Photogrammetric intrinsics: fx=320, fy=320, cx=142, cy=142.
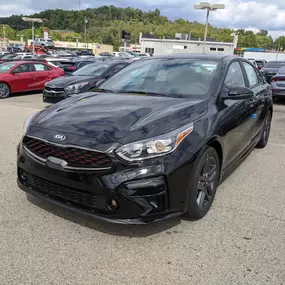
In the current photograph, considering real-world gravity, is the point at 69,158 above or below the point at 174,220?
above

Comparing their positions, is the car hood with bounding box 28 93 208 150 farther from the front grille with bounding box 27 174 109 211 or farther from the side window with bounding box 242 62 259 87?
the side window with bounding box 242 62 259 87

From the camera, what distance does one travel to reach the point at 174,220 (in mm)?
3164

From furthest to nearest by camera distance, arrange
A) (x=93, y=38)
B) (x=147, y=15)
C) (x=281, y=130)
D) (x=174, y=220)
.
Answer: (x=147, y=15), (x=93, y=38), (x=281, y=130), (x=174, y=220)

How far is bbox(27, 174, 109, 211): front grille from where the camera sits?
2.63m

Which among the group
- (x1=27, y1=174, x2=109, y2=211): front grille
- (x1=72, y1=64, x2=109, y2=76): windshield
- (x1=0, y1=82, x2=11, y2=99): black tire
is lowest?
(x1=0, y1=82, x2=11, y2=99): black tire

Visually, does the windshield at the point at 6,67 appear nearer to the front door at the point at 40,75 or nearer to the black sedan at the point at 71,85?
the front door at the point at 40,75

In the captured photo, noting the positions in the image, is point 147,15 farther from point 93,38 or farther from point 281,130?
point 281,130

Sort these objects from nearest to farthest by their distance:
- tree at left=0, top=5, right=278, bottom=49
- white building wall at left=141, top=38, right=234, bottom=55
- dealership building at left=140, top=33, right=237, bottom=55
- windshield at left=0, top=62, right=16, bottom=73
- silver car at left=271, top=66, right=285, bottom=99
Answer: silver car at left=271, top=66, right=285, bottom=99 → windshield at left=0, top=62, right=16, bottom=73 → white building wall at left=141, top=38, right=234, bottom=55 → dealership building at left=140, top=33, right=237, bottom=55 → tree at left=0, top=5, right=278, bottom=49

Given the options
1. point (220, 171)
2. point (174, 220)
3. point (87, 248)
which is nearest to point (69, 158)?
point (87, 248)

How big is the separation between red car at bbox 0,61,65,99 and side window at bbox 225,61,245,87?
10.5m

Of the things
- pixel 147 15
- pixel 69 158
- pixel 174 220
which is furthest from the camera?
pixel 147 15

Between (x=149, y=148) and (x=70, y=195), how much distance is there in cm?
80

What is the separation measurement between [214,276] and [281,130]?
6.09m

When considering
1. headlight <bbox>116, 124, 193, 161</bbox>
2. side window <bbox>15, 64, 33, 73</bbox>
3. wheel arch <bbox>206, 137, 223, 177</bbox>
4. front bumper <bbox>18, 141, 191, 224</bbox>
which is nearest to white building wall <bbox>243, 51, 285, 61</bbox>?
side window <bbox>15, 64, 33, 73</bbox>
